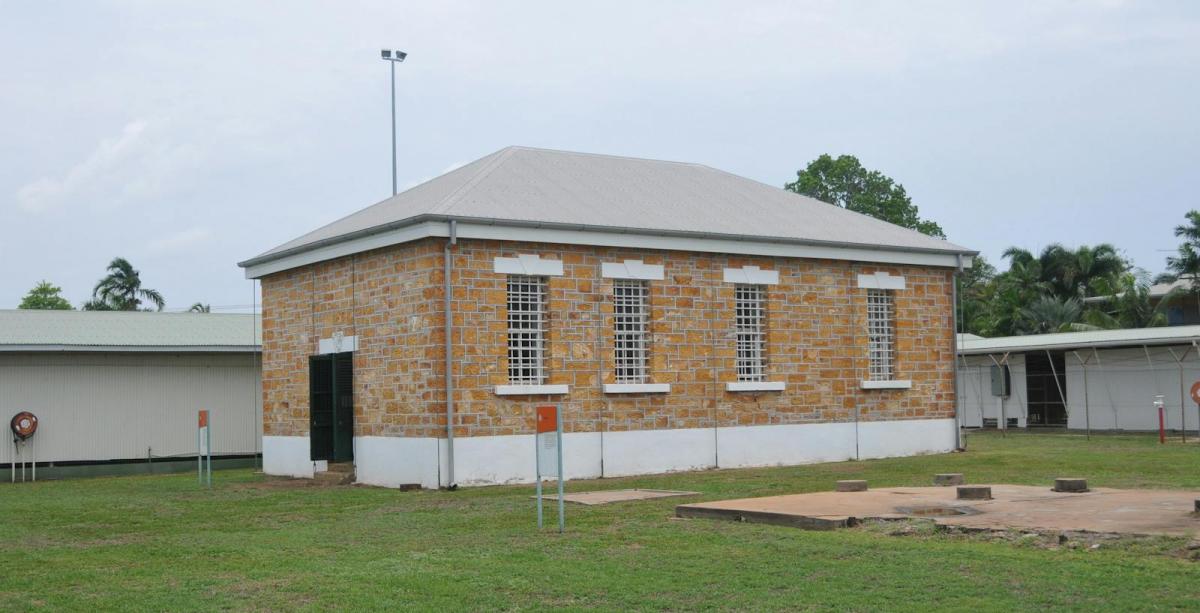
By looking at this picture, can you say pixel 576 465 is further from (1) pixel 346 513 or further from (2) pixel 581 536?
(2) pixel 581 536

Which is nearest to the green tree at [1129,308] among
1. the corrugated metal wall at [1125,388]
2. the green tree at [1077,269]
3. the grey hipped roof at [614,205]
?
the green tree at [1077,269]

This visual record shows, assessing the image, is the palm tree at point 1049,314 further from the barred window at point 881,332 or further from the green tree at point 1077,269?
the barred window at point 881,332

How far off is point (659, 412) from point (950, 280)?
850 cm

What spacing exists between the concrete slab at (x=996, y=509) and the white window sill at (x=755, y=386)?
24.4 ft

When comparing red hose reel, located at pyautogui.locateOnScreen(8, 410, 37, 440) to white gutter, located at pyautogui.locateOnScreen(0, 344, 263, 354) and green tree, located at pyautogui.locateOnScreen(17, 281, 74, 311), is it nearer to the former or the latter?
white gutter, located at pyautogui.locateOnScreen(0, 344, 263, 354)

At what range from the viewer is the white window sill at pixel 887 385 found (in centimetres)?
2732

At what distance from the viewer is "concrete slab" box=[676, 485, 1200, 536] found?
13328mm

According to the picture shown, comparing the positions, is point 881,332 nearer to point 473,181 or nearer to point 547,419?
point 473,181

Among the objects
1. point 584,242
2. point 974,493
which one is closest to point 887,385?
point 584,242

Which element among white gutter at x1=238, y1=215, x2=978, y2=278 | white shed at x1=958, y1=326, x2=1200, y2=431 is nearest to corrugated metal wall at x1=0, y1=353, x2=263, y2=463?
white gutter at x1=238, y1=215, x2=978, y2=278

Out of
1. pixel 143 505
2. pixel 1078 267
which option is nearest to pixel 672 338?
pixel 143 505

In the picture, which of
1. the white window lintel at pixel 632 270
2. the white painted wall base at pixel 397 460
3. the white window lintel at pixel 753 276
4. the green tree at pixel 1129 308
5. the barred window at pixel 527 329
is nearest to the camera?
the white painted wall base at pixel 397 460

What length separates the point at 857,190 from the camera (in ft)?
235

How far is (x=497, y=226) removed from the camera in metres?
22.5
